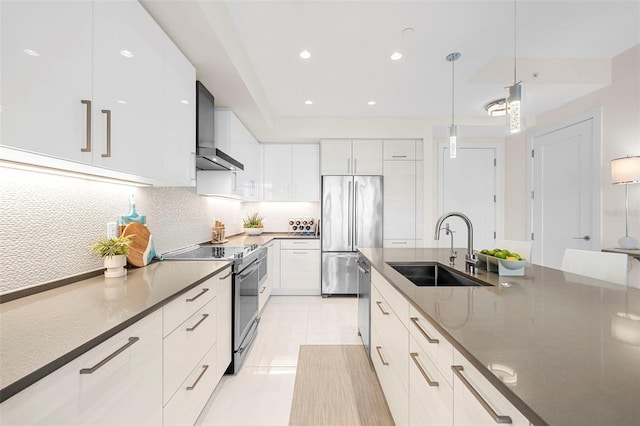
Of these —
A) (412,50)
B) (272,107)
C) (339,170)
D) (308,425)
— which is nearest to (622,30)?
(412,50)

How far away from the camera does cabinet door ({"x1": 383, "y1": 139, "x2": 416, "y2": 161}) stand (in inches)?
166

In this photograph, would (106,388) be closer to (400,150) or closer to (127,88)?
(127,88)

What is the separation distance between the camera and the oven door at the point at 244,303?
210 centimetres

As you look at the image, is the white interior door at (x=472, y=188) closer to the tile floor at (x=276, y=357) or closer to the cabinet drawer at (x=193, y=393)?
the tile floor at (x=276, y=357)

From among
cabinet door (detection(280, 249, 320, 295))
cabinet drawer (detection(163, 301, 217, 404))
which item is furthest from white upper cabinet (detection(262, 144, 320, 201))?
cabinet drawer (detection(163, 301, 217, 404))

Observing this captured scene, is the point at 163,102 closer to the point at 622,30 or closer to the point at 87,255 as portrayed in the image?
the point at 87,255

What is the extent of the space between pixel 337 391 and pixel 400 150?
345 cm

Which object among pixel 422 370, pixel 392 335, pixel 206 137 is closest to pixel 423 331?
pixel 422 370

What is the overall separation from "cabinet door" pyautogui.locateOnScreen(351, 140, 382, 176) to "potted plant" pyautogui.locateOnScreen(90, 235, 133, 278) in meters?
3.28

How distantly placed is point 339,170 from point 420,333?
11.0ft

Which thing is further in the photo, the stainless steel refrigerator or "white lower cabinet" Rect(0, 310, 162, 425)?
the stainless steel refrigerator

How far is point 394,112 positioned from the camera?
13.0 feet

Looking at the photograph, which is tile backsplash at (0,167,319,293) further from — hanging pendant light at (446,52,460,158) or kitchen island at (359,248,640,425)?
hanging pendant light at (446,52,460,158)

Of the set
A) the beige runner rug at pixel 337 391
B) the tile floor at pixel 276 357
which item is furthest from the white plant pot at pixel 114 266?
the beige runner rug at pixel 337 391
